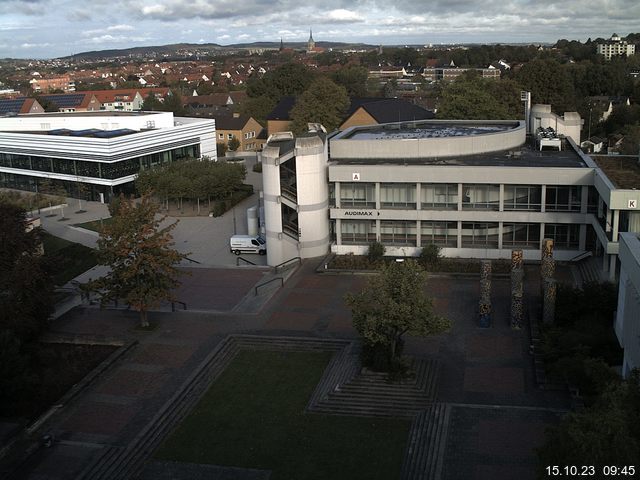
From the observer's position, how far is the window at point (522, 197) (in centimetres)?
3509

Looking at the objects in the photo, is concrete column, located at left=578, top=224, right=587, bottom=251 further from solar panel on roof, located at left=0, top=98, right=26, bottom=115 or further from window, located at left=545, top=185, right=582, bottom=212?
solar panel on roof, located at left=0, top=98, right=26, bottom=115

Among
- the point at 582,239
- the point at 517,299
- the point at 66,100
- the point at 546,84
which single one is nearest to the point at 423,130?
the point at 582,239

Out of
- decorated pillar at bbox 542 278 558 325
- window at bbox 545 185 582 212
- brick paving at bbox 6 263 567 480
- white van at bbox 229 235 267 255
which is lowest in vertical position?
brick paving at bbox 6 263 567 480

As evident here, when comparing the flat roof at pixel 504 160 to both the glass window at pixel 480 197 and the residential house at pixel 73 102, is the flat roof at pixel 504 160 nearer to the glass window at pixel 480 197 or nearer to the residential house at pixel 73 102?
the glass window at pixel 480 197

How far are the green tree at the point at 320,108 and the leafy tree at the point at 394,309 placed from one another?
5057 cm

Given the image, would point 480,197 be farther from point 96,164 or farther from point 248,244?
point 96,164

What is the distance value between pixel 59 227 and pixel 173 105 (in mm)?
55434

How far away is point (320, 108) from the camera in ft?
239

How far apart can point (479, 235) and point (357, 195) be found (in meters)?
6.71

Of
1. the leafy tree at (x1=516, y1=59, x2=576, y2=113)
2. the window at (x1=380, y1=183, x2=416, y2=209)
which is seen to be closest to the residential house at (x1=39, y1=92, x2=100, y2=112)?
the leafy tree at (x1=516, y1=59, x2=576, y2=113)

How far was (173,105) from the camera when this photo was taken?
334 feet

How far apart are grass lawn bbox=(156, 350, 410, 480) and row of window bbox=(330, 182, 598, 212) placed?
14.7m

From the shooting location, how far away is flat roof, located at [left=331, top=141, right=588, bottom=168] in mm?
36562

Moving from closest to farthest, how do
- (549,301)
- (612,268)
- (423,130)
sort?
(549,301)
(612,268)
(423,130)
